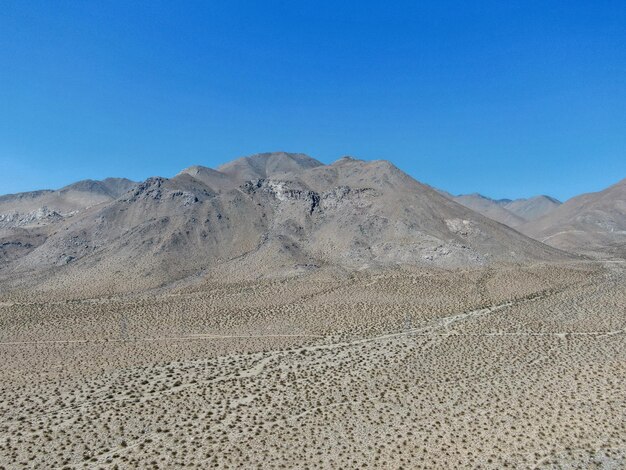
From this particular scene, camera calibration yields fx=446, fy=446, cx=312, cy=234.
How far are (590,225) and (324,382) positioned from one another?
135424 mm

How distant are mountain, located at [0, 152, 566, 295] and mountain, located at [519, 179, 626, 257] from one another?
40.4 metres

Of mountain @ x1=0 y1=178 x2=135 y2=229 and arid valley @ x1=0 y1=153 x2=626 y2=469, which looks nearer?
arid valley @ x1=0 y1=153 x2=626 y2=469

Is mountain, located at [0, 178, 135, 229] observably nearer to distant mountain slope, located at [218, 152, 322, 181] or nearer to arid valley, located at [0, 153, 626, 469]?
distant mountain slope, located at [218, 152, 322, 181]

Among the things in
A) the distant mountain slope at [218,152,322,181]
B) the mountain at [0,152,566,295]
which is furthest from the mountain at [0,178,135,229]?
the mountain at [0,152,566,295]

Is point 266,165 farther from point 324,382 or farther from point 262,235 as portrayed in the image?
point 324,382

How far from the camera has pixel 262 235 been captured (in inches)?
2884

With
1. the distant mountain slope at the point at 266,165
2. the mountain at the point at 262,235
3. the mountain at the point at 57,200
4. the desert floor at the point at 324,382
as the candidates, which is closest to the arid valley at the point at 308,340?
the desert floor at the point at 324,382

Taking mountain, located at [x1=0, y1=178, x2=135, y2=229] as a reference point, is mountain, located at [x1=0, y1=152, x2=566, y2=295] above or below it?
below

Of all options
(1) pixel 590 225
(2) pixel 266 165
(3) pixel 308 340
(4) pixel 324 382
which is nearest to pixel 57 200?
(2) pixel 266 165

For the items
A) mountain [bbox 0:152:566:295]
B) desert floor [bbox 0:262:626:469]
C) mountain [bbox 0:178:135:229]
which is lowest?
desert floor [bbox 0:262:626:469]

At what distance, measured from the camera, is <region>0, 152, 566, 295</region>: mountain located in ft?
198

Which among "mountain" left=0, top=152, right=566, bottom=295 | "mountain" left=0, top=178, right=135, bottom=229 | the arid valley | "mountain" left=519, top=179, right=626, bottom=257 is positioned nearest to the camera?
the arid valley

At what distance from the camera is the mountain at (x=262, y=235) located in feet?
198

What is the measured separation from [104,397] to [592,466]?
874 inches
